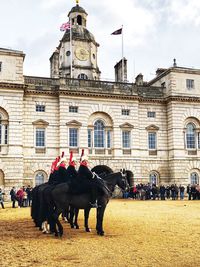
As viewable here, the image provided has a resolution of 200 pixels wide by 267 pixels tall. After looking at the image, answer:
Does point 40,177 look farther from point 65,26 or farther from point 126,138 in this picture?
point 65,26

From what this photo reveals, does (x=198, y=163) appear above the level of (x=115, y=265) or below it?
above

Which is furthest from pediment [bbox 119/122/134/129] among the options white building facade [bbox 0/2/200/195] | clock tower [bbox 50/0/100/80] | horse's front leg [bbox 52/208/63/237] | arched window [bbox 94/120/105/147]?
horse's front leg [bbox 52/208/63/237]

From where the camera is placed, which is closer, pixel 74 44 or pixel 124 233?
pixel 124 233

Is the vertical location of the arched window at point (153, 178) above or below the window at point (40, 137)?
below

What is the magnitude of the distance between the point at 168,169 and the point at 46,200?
2726cm

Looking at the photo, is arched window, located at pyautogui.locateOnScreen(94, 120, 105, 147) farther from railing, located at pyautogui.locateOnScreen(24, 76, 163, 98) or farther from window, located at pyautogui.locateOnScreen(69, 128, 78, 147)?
railing, located at pyautogui.locateOnScreen(24, 76, 163, 98)

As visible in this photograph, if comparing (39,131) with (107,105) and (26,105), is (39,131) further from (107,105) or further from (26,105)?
(107,105)

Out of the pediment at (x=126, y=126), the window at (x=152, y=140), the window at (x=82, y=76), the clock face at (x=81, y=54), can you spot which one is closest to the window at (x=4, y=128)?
the pediment at (x=126, y=126)

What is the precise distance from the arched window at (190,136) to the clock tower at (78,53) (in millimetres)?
13932

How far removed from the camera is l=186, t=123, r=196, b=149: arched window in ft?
Answer: 133

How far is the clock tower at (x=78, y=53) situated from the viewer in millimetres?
46375

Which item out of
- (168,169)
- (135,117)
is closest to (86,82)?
(135,117)

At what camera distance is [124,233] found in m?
14.1

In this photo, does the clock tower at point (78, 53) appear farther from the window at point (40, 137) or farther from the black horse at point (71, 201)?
the black horse at point (71, 201)
